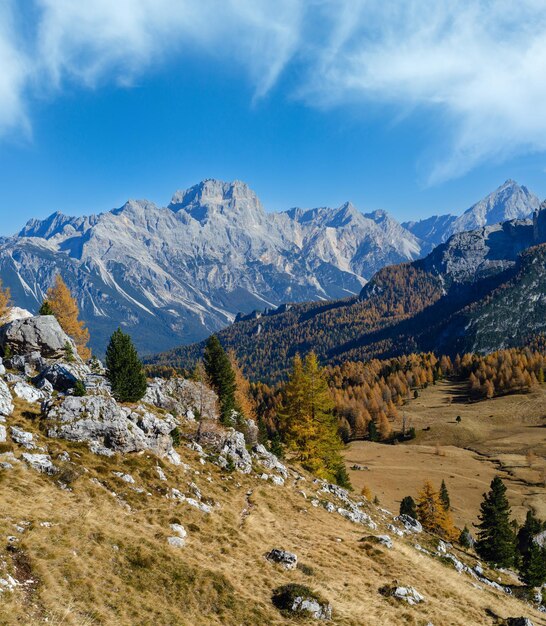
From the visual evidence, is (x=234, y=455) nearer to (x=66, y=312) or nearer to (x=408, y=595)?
(x=408, y=595)

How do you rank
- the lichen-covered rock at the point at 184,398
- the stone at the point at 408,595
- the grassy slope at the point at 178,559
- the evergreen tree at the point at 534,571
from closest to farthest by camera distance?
1. the grassy slope at the point at 178,559
2. the stone at the point at 408,595
3. the evergreen tree at the point at 534,571
4. the lichen-covered rock at the point at 184,398

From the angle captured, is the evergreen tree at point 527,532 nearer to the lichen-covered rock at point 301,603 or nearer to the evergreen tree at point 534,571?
the evergreen tree at point 534,571

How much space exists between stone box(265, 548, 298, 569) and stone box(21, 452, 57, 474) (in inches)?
647

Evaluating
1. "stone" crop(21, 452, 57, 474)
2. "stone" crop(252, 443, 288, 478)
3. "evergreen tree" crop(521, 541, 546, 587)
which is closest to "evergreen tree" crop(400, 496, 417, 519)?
"evergreen tree" crop(521, 541, 546, 587)

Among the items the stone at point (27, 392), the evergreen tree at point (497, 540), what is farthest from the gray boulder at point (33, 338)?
the evergreen tree at point (497, 540)

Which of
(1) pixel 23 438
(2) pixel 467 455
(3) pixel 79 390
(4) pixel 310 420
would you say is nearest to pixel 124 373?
(3) pixel 79 390

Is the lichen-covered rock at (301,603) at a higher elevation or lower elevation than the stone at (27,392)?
lower

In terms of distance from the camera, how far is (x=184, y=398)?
62344mm

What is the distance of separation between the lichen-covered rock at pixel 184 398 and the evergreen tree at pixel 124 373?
32.2 ft

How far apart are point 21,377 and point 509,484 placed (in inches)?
4638

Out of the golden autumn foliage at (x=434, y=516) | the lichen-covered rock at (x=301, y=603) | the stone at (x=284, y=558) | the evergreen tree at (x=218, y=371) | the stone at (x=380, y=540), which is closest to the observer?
the lichen-covered rock at (x=301, y=603)

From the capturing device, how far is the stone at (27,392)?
122 ft

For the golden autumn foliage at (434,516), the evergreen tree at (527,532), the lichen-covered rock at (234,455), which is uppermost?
the lichen-covered rock at (234,455)

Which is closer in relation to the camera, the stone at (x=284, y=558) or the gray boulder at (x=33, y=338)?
the stone at (x=284, y=558)
